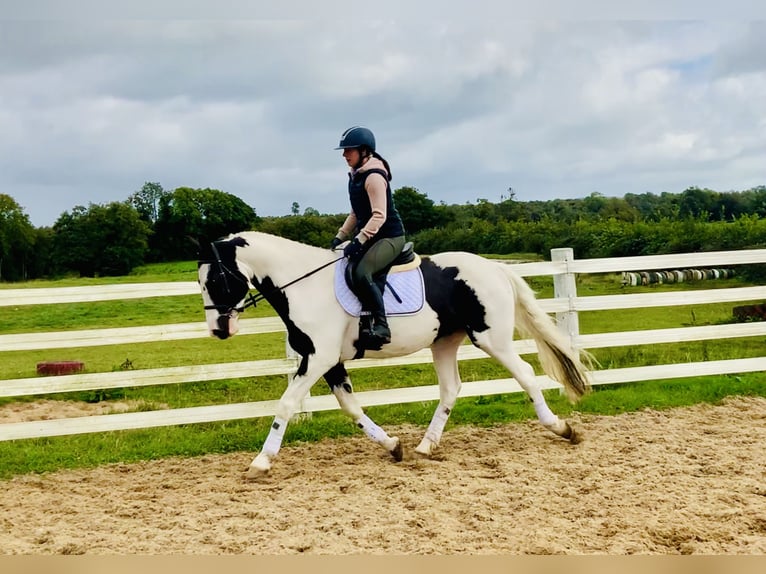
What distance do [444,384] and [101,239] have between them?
296 inches

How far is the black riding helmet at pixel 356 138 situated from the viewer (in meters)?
4.13

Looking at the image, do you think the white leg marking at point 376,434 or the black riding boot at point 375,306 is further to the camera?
the white leg marking at point 376,434

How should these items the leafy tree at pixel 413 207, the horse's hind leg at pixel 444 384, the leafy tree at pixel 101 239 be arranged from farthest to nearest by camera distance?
the leafy tree at pixel 101 239, the leafy tree at pixel 413 207, the horse's hind leg at pixel 444 384

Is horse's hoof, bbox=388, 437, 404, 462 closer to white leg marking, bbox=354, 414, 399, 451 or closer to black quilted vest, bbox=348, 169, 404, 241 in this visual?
white leg marking, bbox=354, 414, 399, 451

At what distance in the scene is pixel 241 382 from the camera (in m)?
7.65

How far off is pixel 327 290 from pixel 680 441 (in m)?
2.73

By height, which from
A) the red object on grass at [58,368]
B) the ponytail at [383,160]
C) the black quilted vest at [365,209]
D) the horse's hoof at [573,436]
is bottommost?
the horse's hoof at [573,436]

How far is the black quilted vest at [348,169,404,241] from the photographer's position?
422 cm

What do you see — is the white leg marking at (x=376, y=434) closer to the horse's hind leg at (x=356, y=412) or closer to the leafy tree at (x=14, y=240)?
the horse's hind leg at (x=356, y=412)

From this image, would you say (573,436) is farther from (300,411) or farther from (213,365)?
(213,365)

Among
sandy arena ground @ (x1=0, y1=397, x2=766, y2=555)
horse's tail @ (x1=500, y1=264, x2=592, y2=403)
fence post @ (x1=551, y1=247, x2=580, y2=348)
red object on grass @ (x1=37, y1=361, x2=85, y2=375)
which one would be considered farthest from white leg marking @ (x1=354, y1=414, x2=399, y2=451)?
red object on grass @ (x1=37, y1=361, x2=85, y2=375)

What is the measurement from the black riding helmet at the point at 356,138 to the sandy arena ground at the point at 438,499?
2111 millimetres

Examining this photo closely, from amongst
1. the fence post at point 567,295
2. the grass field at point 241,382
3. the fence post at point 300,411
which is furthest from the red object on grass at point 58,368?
the fence post at point 567,295

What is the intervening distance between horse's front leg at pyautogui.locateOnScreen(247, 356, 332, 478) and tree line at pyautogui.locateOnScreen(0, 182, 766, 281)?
1.10 metres
